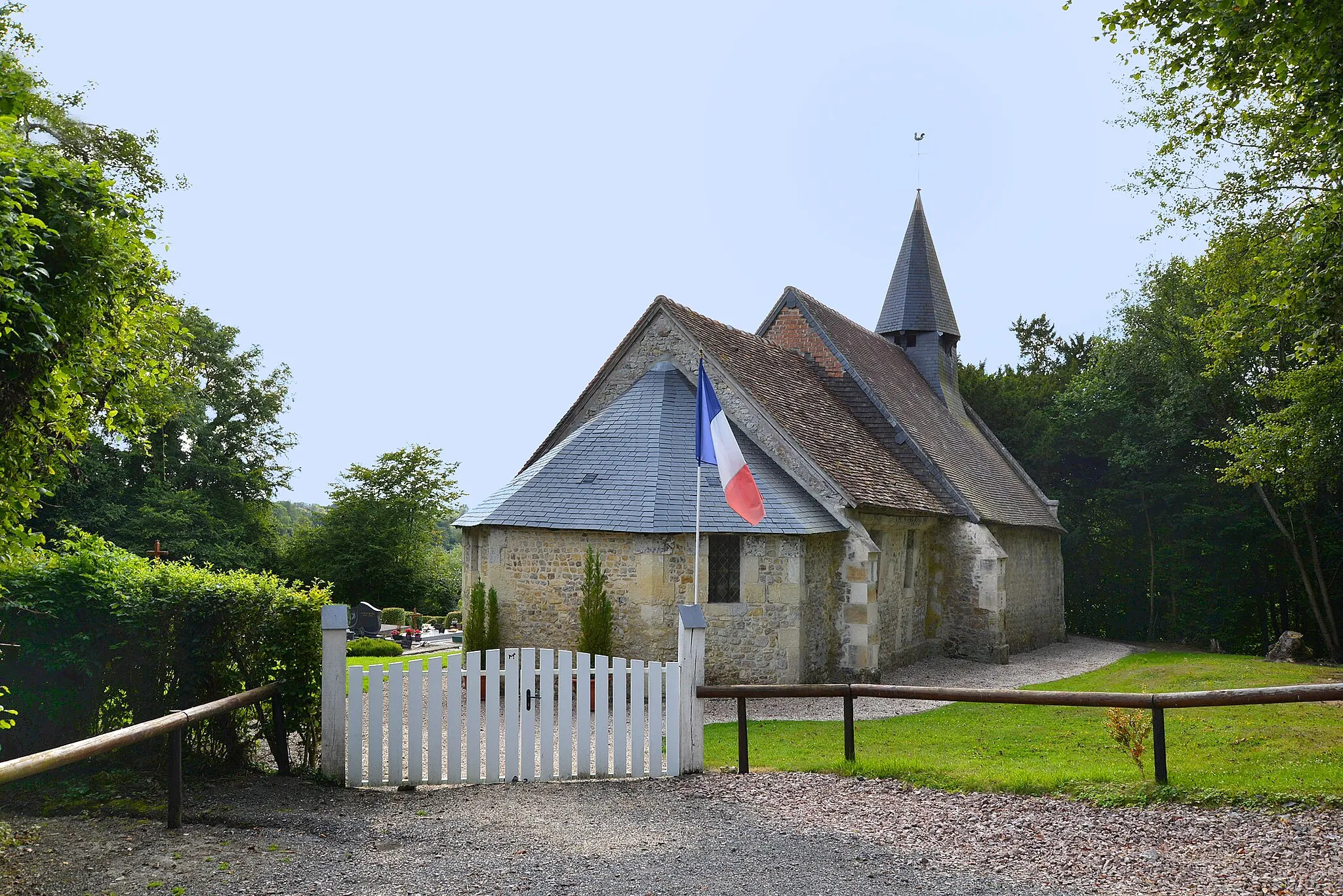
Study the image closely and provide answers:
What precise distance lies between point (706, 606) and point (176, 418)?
3147cm

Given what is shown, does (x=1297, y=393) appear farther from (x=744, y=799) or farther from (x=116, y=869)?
(x=116, y=869)

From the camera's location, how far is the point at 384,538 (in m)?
44.5

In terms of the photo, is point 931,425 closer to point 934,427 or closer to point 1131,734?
point 934,427

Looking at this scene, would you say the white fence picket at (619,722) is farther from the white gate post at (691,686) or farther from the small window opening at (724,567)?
the small window opening at (724,567)

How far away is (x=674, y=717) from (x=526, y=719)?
1.34m

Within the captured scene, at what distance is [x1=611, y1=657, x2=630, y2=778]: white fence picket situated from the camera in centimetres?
834

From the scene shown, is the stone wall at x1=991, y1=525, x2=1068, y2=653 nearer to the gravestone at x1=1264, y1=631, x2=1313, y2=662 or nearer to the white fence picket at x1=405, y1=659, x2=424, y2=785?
the gravestone at x1=1264, y1=631, x2=1313, y2=662


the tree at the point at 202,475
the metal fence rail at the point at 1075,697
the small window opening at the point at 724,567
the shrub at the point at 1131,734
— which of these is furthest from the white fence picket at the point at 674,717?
the tree at the point at 202,475

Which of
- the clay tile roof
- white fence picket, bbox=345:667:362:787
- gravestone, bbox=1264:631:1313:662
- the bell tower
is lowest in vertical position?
gravestone, bbox=1264:631:1313:662

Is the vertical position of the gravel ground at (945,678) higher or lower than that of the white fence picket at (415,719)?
lower

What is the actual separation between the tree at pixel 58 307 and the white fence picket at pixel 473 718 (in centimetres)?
326

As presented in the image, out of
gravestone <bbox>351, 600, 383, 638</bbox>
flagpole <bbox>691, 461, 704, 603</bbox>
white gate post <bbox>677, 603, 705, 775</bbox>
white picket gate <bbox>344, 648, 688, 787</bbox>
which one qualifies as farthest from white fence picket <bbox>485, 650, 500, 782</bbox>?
gravestone <bbox>351, 600, 383, 638</bbox>

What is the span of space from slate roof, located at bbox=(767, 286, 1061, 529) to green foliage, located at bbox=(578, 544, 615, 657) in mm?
9587

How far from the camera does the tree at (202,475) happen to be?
116ft
